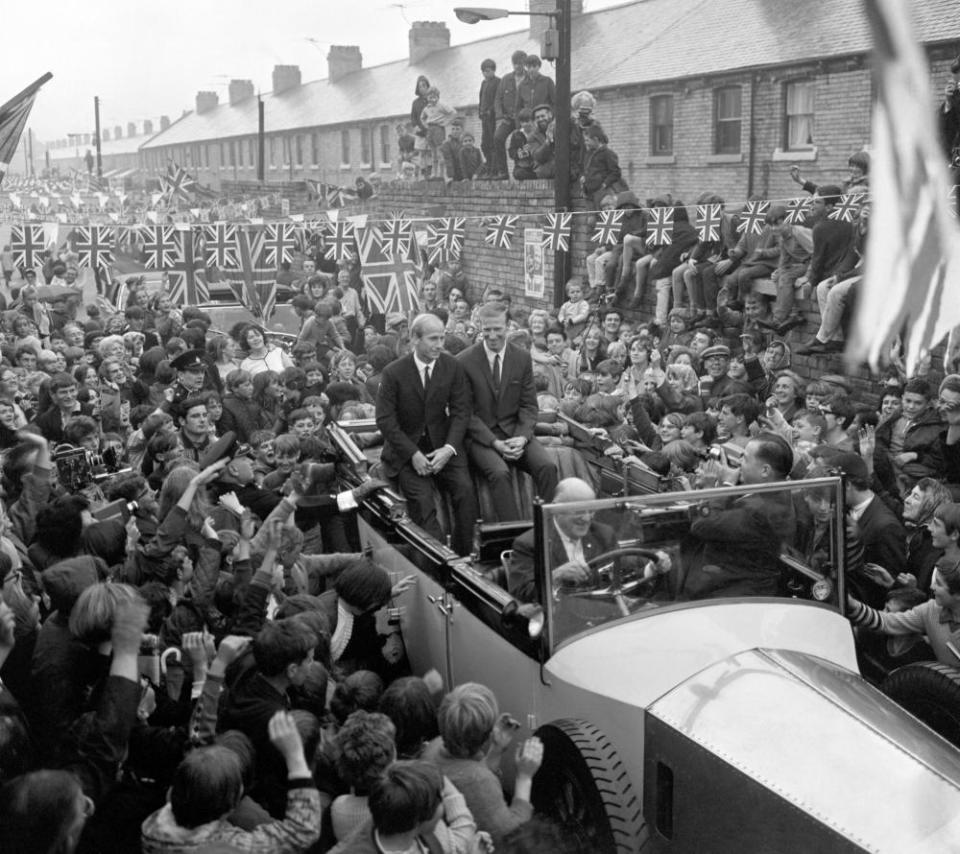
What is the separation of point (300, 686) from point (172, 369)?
5.47 m

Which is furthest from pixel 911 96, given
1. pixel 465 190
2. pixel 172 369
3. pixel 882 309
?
pixel 465 190

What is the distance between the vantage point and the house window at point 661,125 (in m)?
22.6

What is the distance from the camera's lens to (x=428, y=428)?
6465mm

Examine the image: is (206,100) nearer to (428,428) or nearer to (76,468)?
(76,468)

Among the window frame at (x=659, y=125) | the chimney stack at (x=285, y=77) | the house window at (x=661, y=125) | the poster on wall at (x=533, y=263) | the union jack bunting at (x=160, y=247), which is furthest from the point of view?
the chimney stack at (x=285, y=77)

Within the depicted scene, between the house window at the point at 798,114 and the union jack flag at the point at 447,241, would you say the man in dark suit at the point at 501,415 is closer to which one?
the union jack flag at the point at 447,241

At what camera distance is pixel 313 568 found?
5.45 metres

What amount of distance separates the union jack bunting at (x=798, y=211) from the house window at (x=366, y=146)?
90.5ft

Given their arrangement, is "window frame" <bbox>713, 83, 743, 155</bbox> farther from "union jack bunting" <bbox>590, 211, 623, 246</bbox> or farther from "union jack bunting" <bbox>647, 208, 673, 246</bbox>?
"union jack bunting" <bbox>647, 208, 673, 246</bbox>

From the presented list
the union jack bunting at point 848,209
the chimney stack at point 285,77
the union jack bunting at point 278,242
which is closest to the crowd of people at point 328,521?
the union jack bunting at point 848,209

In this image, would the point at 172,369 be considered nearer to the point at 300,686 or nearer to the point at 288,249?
the point at 300,686

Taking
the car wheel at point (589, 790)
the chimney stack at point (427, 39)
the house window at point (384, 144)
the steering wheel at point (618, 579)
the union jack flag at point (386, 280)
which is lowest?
the car wheel at point (589, 790)

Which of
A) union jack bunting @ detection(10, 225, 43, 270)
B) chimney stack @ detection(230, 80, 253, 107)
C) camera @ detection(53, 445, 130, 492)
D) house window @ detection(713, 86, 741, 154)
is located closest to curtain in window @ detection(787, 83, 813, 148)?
house window @ detection(713, 86, 741, 154)

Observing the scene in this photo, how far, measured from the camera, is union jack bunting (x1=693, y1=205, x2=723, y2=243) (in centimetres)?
1225
